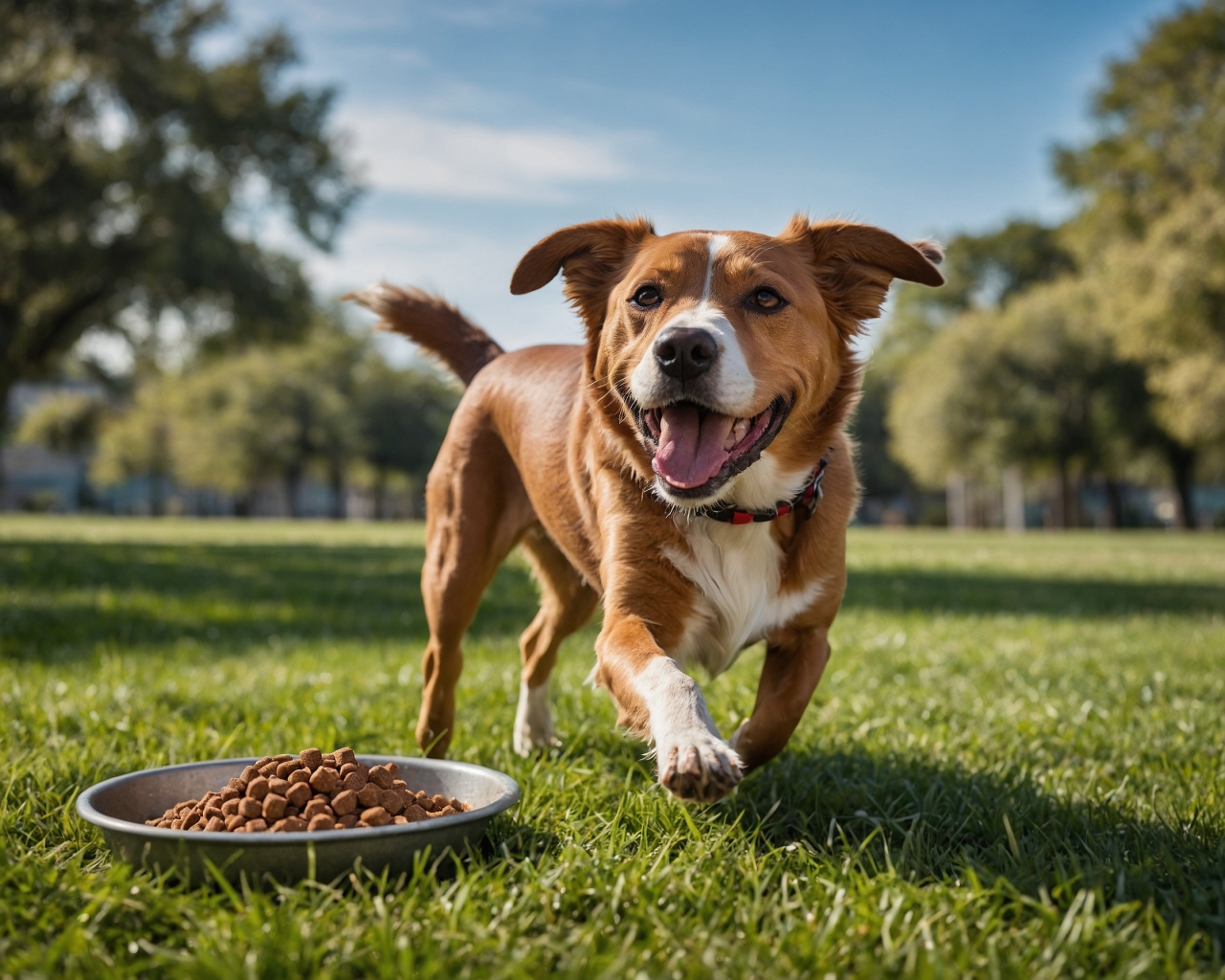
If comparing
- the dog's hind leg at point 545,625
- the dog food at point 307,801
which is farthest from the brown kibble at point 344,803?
the dog's hind leg at point 545,625

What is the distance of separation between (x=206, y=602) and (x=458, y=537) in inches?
230

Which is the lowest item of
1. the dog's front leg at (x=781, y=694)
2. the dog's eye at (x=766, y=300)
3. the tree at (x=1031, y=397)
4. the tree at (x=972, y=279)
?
the dog's front leg at (x=781, y=694)

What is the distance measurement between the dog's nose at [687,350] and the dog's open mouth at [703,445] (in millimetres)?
155

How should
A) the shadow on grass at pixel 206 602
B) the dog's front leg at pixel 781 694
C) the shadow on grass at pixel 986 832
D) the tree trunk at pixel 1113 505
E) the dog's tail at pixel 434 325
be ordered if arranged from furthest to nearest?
the tree trunk at pixel 1113 505
the shadow on grass at pixel 206 602
the dog's tail at pixel 434 325
the dog's front leg at pixel 781 694
the shadow on grass at pixel 986 832

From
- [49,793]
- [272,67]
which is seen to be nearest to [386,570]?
[49,793]

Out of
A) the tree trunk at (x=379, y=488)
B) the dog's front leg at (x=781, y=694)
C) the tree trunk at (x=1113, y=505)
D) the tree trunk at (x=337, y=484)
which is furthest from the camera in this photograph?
the tree trunk at (x=379, y=488)

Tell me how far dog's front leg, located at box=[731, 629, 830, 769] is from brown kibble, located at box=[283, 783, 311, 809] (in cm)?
131

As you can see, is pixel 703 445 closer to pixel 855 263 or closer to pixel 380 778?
pixel 855 263

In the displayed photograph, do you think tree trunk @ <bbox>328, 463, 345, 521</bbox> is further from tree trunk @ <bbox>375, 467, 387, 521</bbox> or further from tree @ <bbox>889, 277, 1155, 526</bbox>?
tree @ <bbox>889, 277, 1155, 526</bbox>

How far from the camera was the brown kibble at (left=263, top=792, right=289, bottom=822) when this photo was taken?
2.73 metres

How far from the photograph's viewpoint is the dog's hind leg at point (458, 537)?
4301 mm

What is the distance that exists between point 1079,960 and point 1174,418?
29602mm

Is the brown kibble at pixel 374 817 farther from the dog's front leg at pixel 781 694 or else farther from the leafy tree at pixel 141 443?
the leafy tree at pixel 141 443

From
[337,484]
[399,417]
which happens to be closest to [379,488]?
[337,484]
